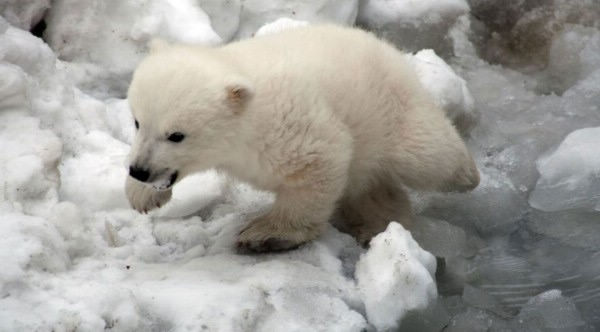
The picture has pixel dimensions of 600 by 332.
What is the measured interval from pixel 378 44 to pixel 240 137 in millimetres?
1156

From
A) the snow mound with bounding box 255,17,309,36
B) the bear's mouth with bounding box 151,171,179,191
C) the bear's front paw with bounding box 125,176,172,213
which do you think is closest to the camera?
the bear's mouth with bounding box 151,171,179,191

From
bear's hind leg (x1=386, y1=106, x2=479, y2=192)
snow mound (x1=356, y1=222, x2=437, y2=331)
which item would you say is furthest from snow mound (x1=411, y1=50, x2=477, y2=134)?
snow mound (x1=356, y1=222, x2=437, y2=331)

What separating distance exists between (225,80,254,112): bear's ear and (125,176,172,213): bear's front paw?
68 cm

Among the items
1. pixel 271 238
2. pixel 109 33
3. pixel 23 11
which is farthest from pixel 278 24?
pixel 271 238

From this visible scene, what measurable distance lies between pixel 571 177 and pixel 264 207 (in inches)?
70.9

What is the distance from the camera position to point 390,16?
21.6 feet

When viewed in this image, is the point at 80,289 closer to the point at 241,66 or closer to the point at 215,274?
the point at 215,274

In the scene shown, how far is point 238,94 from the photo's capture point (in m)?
3.41

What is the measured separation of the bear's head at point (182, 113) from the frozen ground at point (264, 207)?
474mm

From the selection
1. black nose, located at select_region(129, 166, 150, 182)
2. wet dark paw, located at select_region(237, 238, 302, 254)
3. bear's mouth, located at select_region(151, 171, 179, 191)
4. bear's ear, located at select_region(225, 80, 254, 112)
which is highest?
bear's ear, located at select_region(225, 80, 254, 112)

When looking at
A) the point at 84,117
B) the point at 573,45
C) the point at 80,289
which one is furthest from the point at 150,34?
the point at 573,45

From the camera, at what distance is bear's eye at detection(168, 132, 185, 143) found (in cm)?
332

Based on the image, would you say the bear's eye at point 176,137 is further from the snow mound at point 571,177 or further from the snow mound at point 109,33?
the snow mound at point 571,177

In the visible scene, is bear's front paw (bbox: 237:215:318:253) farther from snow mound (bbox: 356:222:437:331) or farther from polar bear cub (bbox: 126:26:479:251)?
snow mound (bbox: 356:222:437:331)
